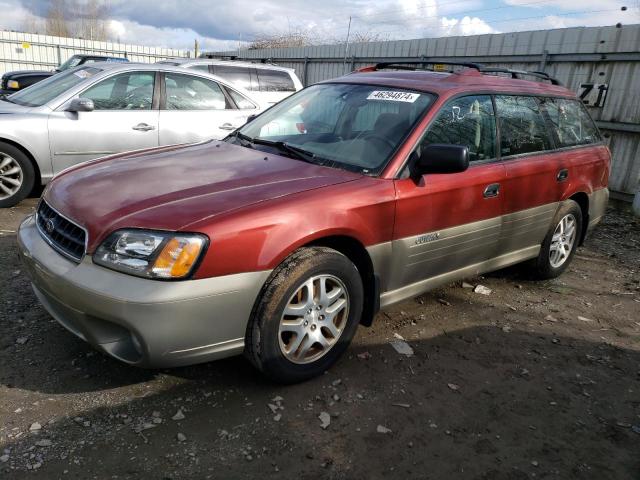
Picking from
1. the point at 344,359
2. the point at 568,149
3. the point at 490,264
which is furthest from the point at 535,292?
the point at 344,359

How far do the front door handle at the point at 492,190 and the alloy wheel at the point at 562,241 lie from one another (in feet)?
4.06

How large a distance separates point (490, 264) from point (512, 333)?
0.55 m

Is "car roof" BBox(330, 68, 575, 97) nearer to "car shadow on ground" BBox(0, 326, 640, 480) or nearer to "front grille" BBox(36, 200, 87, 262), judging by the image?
"car shadow on ground" BBox(0, 326, 640, 480)

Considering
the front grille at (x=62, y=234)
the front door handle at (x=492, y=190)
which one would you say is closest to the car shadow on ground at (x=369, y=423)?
the front grille at (x=62, y=234)

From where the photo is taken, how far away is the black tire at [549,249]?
14.8 feet

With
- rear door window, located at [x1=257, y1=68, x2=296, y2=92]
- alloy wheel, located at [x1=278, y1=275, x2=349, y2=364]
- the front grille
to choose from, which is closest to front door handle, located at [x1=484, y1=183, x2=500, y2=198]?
alloy wheel, located at [x1=278, y1=275, x2=349, y2=364]

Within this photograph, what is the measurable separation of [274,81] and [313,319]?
292 inches

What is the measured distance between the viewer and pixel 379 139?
3264mm

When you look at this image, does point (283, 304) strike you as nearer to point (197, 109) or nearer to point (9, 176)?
point (9, 176)

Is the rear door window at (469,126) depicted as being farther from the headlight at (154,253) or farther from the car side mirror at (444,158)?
the headlight at (154,253)

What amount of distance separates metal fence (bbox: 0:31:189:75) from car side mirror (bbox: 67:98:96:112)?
1876cm

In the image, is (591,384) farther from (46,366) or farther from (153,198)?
(46,366)

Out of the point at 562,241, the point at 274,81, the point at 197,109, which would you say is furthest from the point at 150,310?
the point at 274,81

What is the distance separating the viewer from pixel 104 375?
282cm
